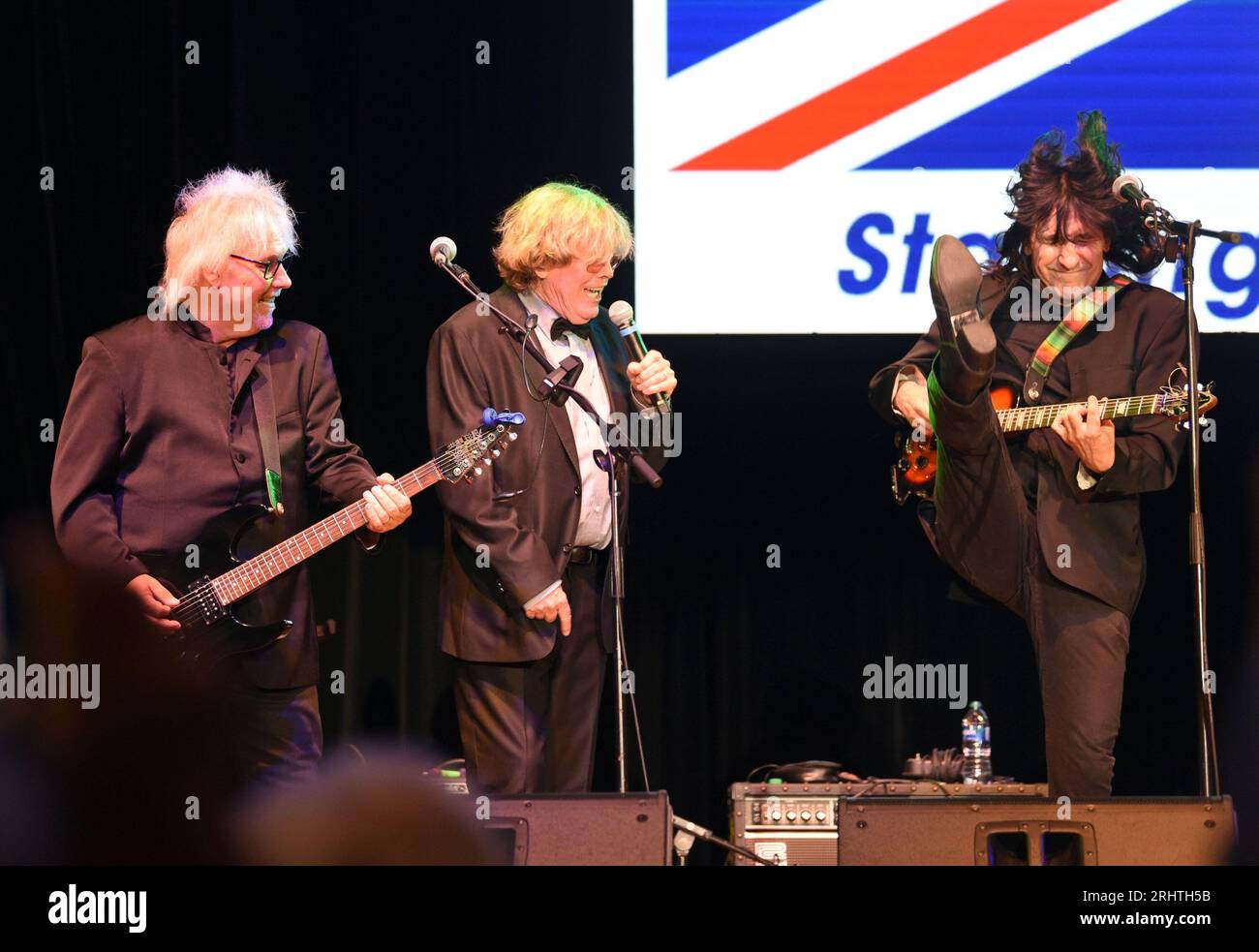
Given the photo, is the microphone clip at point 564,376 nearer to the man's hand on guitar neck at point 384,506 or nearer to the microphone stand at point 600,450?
the microphone stand at point 600,450

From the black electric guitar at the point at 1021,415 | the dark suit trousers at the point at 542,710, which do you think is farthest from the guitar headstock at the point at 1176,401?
the dark suit trousers at the point at 542,710

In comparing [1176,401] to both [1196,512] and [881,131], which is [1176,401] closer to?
[1196,512]

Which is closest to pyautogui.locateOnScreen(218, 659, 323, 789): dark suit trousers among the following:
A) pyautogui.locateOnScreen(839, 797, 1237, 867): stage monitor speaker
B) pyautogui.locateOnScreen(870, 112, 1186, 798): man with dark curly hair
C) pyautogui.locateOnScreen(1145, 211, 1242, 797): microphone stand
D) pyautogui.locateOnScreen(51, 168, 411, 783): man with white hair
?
pyautogui.locateOnScreen(51, 168, 411, 783): man with white hair

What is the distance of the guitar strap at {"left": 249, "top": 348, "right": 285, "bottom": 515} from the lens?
373cm

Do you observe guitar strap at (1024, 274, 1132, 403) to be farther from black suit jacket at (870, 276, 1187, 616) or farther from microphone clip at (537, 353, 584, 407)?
microphone clip at (537, 353, 584, 407)

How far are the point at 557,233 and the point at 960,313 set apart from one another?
110 centimetres

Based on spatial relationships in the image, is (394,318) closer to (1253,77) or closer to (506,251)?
(506,251)

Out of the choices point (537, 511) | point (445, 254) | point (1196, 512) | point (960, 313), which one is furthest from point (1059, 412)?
point (445, 254)

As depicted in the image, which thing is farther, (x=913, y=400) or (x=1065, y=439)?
(x=913, y=400)

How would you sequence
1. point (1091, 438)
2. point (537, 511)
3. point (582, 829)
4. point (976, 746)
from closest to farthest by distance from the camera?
point (582, 829)
point (537, 511)
point (1091, 438)
point (976, 746)

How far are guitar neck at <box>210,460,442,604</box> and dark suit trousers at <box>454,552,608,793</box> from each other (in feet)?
1.47

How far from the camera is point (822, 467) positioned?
5152 mm

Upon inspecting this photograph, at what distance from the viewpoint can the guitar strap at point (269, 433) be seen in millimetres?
3727

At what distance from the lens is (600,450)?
12.3 ft
